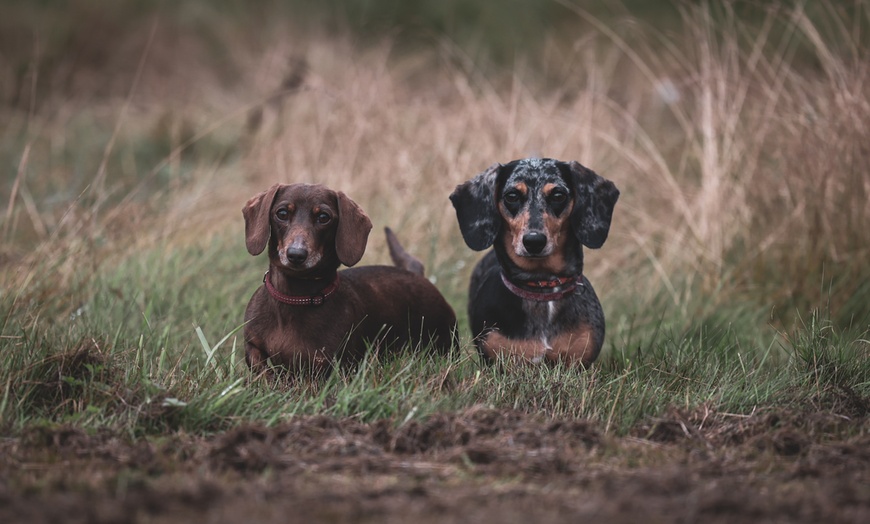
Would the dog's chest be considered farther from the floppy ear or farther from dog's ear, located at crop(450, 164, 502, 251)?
the floppy ear

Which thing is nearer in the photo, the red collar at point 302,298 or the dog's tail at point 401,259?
the red collar at point 302,298

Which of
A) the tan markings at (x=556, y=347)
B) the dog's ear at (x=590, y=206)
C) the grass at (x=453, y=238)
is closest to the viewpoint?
the grass at (x=453, y=238)

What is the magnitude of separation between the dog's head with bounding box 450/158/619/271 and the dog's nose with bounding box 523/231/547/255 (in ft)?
0.06

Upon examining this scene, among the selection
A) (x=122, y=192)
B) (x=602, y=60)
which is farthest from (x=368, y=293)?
(x=602, y=60)

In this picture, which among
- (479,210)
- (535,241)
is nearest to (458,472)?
(535,241)

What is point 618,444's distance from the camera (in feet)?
11.9

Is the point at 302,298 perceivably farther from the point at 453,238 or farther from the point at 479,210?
the point at 453,238

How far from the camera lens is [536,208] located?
14.9 ft

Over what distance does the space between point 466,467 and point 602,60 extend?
34.1 ft

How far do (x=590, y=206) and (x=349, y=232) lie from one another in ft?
3.65

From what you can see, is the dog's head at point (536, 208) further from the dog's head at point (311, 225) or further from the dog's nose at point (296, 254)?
the dog's nose at point (296, 254)

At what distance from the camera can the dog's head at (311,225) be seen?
4.31 metres

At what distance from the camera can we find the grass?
4.03 metres

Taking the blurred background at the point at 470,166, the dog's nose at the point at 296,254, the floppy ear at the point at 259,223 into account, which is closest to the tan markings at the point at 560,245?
the blurred background at the point at 470,166
